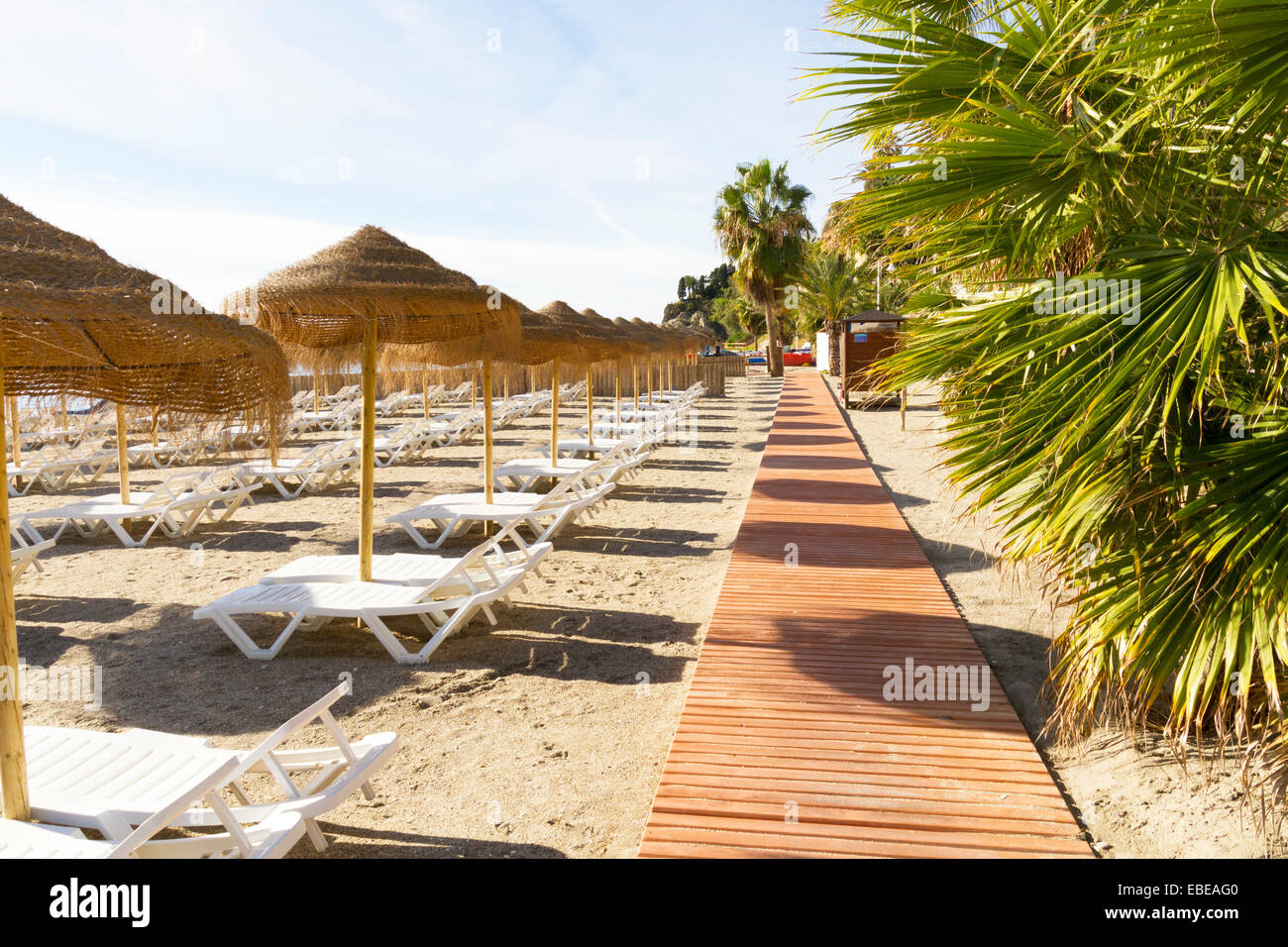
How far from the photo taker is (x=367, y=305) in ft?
17.5

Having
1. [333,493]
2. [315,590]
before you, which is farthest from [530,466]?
[315,590]

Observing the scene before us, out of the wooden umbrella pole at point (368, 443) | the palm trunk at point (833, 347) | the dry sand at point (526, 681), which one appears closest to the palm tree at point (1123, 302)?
the dry sand at point (526, 681)

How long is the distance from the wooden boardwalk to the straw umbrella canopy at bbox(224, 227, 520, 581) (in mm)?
2597

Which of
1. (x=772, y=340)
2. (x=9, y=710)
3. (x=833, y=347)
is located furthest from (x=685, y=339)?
(x=9, y=710)

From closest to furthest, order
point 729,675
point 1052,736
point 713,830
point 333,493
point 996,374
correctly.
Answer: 1. point 713,830
2. point 996,374
3. point 1052,736
4. point 729,675
5. point 333,493

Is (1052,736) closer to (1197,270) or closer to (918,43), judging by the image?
(1197,270)

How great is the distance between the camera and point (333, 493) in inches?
459

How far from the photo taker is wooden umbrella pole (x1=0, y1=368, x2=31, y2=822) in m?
2.58

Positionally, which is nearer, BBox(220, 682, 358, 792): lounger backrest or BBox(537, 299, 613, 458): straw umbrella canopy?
BBox(220, 682, 358, 792): lounger backrest

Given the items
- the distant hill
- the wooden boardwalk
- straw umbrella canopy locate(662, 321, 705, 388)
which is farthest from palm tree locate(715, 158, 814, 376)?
the distant hill

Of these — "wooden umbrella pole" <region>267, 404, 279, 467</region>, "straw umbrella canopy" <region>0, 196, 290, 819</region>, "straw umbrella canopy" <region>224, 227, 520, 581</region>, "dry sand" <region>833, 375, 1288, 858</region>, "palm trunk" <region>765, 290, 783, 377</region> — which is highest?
"palm trunk" <region>765, 290, 783, 377</region>

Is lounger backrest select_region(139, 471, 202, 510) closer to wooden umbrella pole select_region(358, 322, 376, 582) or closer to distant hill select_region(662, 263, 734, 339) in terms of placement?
wooden umbrella pole select_region(358, 322, 376, 582)

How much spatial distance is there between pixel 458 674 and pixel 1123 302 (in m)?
3.73
